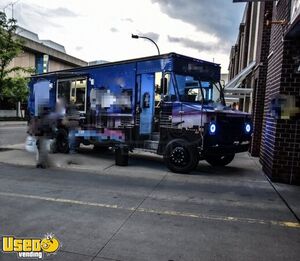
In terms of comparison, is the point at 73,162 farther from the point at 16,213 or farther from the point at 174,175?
the point at 16,213

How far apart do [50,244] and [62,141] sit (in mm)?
8556

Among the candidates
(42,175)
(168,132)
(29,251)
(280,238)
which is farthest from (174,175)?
(29,251)

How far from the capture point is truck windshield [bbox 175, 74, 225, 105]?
31.0 ft

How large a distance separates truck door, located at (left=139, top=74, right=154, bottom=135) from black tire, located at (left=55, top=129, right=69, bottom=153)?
3.42 meters

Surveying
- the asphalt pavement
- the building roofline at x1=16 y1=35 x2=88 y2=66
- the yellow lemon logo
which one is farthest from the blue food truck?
the building roofline at x1=16 y1=35 x2=88 y2=66

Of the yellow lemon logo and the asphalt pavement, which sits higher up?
the asphalt pavement

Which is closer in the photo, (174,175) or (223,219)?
(223,219)

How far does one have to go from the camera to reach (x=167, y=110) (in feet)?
30.8

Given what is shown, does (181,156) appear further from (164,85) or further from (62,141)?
(62,141)

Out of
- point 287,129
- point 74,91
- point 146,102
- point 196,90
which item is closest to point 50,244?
point 287,129

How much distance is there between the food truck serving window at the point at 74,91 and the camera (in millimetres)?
12047

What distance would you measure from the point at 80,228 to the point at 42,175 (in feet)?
12.9

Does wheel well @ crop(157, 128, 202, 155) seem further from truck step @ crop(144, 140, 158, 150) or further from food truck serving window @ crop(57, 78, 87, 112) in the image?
food truck serving window @ crop(57, 78, 87, 112)

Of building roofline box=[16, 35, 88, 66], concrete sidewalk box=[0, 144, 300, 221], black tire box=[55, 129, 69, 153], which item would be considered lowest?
concrete sidewalk box=[0, 144, 300, 221]
